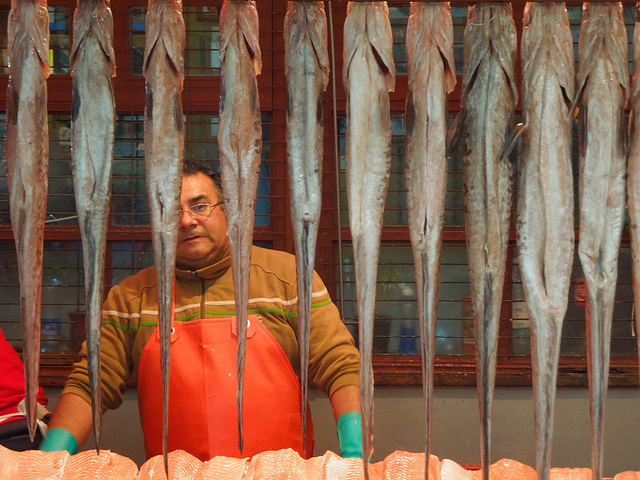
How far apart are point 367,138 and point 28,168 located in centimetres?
66

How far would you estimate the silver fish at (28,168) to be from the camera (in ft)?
4.48

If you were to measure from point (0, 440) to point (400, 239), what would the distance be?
2252 millimetres

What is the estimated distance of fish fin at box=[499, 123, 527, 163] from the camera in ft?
4.43

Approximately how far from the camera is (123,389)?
2770 mm

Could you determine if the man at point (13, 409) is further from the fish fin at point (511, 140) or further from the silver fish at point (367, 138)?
the fish fin at point (511, 140)

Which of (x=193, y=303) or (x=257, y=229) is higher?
(x=257, y=229)

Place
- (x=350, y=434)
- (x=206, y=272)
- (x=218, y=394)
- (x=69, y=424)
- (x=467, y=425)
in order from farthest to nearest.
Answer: (x=467, y=425) → (x=206, y=272) → (x=218, y=394) → (x=69, y=424) → (x=350, y=434)

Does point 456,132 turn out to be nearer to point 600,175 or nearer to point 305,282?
point 600,175

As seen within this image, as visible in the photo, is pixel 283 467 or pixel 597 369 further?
pixel 283 467

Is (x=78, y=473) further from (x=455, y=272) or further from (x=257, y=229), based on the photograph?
(x=455, y=272)

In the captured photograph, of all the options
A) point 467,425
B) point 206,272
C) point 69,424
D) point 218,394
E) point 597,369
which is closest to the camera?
point 597,369

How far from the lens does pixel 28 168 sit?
137cm

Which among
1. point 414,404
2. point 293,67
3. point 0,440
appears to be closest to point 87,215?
point 293,67

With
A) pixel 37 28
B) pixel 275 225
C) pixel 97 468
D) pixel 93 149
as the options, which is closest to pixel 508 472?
pixel 97 468
